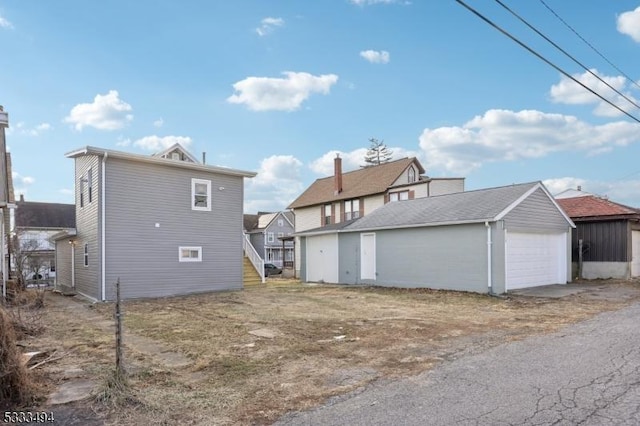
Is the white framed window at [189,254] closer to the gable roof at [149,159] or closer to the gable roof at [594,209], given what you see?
the gable roof at [149,159]

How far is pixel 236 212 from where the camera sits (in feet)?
59.0

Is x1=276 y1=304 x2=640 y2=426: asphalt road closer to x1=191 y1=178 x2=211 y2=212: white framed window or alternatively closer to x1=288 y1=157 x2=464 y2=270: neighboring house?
x1=191 y1=178 x2=211 y2=212: white framed window

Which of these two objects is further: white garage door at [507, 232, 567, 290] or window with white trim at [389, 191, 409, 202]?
window with white trim at [389, 191, 409, 202]

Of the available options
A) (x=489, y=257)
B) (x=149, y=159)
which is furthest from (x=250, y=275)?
(x=489, y=257)

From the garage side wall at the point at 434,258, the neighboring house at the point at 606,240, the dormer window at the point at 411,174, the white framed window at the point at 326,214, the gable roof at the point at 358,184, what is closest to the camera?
the garage side wall at the point at 434,258

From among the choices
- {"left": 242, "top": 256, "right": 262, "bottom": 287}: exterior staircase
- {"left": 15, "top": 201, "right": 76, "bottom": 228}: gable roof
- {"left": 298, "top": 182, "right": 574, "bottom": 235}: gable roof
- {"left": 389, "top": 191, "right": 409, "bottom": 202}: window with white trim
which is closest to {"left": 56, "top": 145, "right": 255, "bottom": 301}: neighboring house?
{"left": 242, "top": 256, "right": 262, "bottom": 287}: exterior staircase

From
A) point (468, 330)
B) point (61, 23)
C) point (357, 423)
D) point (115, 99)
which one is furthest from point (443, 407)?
point (115, 99)

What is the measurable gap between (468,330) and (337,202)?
24285mm

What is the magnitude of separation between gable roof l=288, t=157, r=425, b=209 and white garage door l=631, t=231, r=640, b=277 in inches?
537

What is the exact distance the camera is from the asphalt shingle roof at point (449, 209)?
15492mm

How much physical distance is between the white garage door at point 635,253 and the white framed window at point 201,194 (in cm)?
1886

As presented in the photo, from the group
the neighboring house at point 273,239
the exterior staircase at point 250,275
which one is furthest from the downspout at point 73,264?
the neighboring house at point 273,239

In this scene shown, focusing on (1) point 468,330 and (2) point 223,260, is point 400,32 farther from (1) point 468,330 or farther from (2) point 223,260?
(2) point 223,260

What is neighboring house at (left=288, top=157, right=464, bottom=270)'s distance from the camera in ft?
91.8
